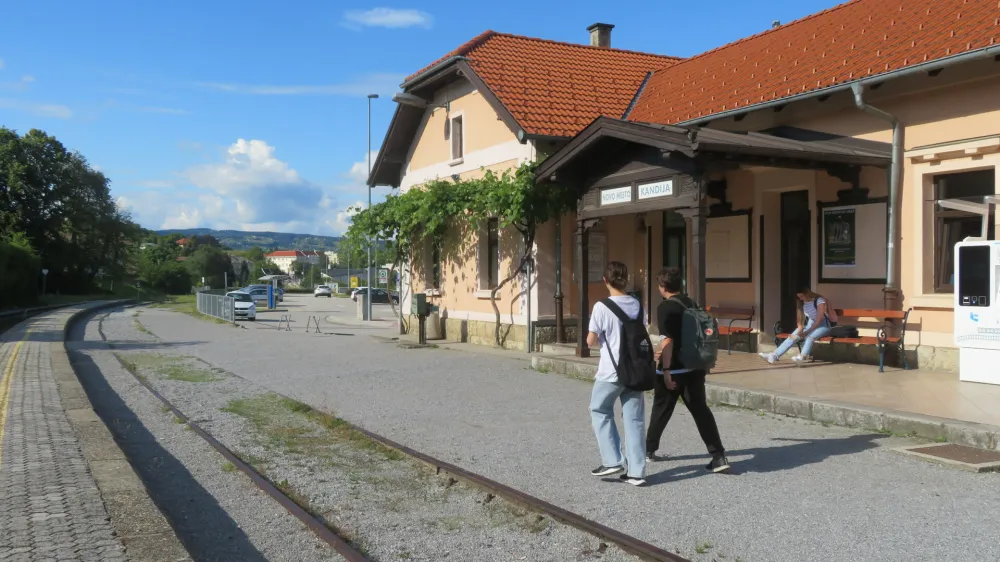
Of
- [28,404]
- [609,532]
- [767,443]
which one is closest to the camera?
[609,532]

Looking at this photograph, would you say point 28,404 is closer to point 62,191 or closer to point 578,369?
point 578,369

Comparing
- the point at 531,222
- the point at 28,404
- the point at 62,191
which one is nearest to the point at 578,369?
the point at 531,222

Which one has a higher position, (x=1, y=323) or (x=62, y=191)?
(x=62, y=191)

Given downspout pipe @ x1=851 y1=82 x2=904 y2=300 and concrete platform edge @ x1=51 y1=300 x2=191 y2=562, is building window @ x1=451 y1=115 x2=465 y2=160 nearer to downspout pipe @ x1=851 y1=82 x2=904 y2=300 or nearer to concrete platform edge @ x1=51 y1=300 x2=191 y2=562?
downspout pipe @ x1=851 y1=82 x2=904 y2=300

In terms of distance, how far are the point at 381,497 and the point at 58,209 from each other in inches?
2818

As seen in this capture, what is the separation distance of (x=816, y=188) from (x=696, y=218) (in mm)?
2855

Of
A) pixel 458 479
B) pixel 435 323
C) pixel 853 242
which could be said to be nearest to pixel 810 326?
pixel 853 242

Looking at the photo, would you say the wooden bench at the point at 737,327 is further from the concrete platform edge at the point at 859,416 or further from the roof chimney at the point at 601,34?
the roof chimney at the point at 601,34

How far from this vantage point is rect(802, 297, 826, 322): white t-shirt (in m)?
11.7

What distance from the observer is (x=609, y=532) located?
5.01 metres

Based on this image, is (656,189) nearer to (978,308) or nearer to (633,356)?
(978,308)

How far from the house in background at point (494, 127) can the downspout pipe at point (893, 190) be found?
6.06m

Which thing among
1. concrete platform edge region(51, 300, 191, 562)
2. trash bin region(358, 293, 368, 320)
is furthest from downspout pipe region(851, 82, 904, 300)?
trash bin region(358, 293, 368, 320)

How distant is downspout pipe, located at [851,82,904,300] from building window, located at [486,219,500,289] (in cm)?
870
